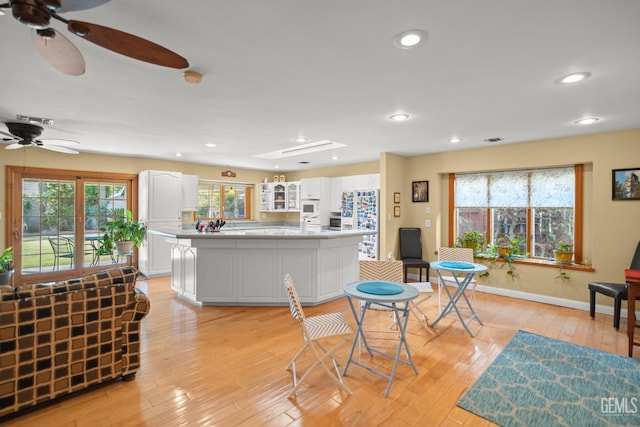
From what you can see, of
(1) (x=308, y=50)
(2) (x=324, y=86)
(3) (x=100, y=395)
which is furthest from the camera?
(2) (x=324, y=86)

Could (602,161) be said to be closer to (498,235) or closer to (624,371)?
(498,235)

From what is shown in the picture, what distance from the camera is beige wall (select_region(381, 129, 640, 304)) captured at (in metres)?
3.85

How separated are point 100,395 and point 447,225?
5.31m

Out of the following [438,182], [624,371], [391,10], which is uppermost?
[391,10]

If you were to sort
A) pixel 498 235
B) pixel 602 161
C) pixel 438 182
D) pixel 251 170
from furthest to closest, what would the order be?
pixel 251 170
pixel 438 182
pixel 498 235
pixel 602 161

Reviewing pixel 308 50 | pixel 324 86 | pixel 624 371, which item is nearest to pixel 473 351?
pixel 624 371

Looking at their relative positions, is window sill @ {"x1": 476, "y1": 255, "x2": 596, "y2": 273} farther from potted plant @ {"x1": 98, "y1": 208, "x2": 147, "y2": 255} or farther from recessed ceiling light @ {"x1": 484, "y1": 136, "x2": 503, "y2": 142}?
potted plant @ {"x1": 98, "y1": 208, "x2": 147, "y2": 255}

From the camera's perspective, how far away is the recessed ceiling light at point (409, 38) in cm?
176

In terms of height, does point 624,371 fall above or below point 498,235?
below

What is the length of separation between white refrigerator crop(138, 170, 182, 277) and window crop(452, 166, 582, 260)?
17.6 feet

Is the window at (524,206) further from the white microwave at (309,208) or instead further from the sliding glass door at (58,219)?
the sliding glass door at (58,219)

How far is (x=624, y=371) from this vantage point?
261 cm

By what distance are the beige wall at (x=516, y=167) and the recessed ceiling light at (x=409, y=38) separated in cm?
356

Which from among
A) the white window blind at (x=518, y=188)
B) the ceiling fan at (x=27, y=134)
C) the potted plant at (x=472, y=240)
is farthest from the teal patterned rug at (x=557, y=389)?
the ceiling fan at (x=27, y=134)
